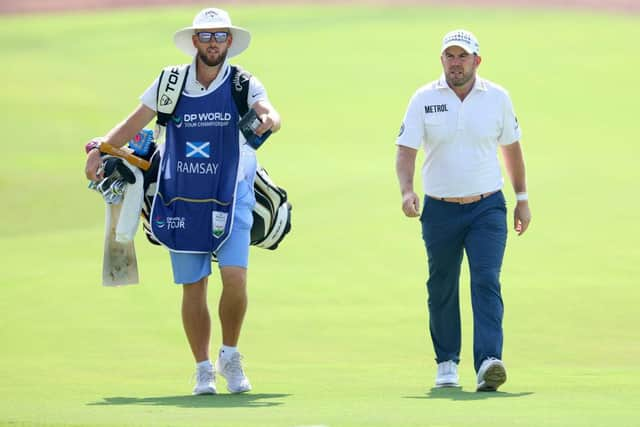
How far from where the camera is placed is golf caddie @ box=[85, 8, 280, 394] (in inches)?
352

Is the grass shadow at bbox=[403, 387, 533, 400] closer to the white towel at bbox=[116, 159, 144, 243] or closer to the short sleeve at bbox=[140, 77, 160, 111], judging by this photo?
the white towel at bbox=[116, 159, 144, 243]

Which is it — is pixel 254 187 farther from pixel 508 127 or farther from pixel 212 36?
pixel 508 127

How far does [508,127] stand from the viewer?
30.2ft


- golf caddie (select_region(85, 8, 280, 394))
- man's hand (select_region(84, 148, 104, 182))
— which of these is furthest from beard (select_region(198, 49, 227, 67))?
man's hand (select_region(84, 148, 104, 182))

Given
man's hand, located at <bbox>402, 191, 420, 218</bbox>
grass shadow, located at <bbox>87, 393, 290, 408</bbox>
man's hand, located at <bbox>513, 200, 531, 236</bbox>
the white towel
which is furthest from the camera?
man's hand, located at <bbox>513, 200, 531, 236</bbox>

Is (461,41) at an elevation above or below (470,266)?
above

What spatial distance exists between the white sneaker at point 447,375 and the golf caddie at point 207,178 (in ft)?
3.65

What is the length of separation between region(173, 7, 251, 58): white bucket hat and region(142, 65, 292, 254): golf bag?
235 mm

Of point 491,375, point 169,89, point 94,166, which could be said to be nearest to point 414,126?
point 169,89

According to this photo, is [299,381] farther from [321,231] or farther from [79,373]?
[321,231]

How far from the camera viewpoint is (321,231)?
1614 centimetres

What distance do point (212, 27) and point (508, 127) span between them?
182cm

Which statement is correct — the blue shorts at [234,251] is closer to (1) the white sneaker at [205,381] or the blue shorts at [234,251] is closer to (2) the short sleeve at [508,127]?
(1) the white sneaker at [205,381]

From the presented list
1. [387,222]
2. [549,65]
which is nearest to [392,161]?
[387,222]
